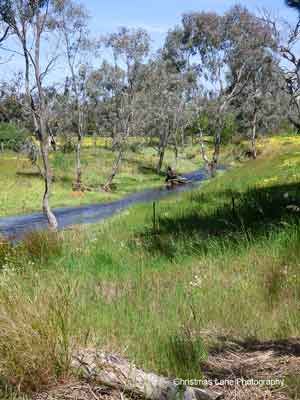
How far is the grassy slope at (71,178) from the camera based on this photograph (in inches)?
1264

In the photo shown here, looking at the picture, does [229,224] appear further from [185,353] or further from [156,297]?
[185,353]

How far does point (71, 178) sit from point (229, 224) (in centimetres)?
3320

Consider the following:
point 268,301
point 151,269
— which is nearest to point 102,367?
point 268,301

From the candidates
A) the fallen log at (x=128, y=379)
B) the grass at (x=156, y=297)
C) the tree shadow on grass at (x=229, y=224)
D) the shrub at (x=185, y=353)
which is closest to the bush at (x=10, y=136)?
the tree shadow on grass at (x=229, y=224)

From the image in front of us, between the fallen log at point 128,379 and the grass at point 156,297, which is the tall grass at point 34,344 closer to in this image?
the grass at point 156,297

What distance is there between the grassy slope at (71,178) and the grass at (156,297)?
22.3 metres

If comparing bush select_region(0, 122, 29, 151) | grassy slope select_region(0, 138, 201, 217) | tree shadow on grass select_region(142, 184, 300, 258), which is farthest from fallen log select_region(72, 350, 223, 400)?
bush select_region(0, 122, 29, 151)

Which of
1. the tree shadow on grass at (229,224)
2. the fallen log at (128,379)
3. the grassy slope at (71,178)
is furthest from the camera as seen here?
the grassy slope at (71,178)

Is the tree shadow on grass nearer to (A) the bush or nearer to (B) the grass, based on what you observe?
(B) the grass

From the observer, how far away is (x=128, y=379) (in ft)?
9.05

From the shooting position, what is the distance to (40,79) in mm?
19453

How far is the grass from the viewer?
296 cm

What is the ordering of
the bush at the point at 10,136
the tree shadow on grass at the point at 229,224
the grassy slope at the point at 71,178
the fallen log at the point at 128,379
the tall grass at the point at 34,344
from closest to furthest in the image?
the fallen log at the point at 128,379, the tall grass at the point at 34,344, the tree shadow on grass at the point at 229,224, the grassy slope at the point at 71,178, the bush at the point at 10,136

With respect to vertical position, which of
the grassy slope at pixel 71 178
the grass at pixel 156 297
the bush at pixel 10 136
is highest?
the bush at pixel 10 136
